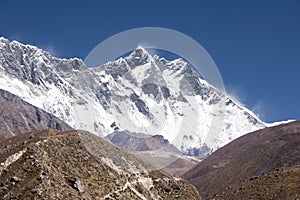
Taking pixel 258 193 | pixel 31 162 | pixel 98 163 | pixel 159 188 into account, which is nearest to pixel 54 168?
pixel 31 162

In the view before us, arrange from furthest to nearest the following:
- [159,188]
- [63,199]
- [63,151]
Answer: [159,188], [63,151], [63,199]

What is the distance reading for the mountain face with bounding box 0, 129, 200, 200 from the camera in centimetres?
15700

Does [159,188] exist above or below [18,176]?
above

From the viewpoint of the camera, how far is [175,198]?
198250mm

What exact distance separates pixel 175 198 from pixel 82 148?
3630 centimetres

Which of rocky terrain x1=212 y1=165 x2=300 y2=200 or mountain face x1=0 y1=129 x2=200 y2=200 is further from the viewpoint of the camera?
rocky terrain x1=212 y1=165 x2=300 y2=200

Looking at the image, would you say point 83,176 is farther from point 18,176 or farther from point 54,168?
point 18,176

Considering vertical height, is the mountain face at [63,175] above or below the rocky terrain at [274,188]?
below

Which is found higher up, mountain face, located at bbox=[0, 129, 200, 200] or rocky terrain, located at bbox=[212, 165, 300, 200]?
rocky terrain, located at bbox=[212, 165, 300, 200]

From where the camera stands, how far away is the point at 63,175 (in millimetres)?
167375

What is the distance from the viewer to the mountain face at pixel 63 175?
15700 cm

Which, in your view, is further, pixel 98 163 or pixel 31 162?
pixel 98 163

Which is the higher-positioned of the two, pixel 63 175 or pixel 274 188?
pixel 274 188

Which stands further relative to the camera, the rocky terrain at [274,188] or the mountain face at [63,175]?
the rocky terrain at [274,188]
